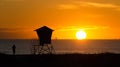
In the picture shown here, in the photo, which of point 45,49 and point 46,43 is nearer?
point 46,43
